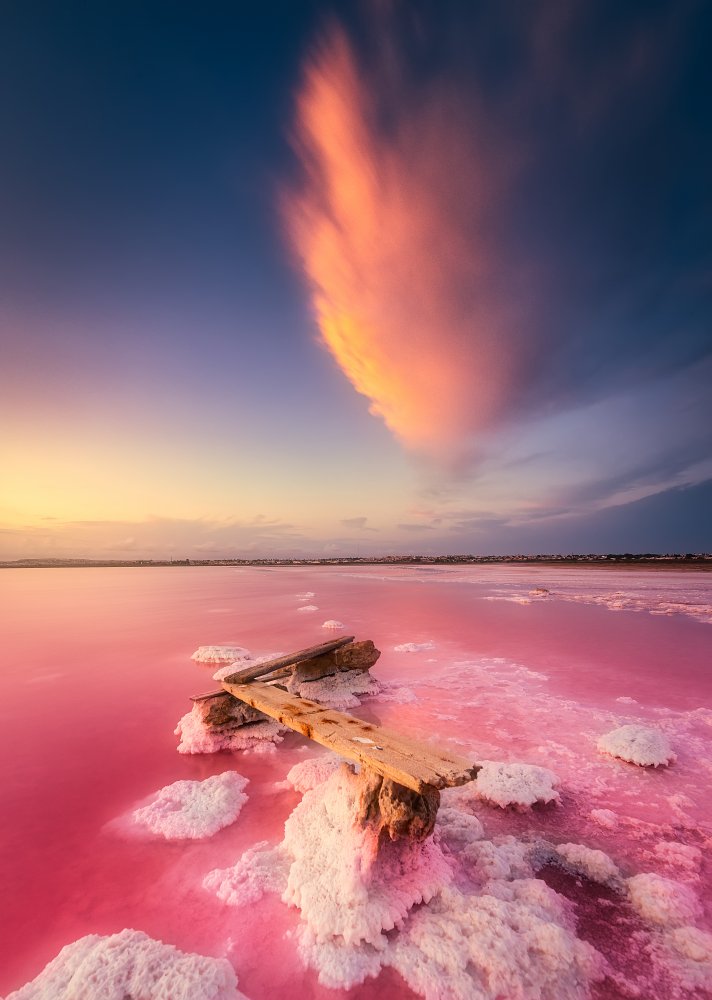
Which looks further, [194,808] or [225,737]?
[225,737]

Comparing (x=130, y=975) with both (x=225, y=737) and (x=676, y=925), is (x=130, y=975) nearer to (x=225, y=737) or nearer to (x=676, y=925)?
(x=225, y=737)

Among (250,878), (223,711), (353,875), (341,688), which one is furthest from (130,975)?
(341,688)

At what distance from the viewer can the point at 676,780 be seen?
460 centimetres

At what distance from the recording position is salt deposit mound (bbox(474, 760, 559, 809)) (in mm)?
4076

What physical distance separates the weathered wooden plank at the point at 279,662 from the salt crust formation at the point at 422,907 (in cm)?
237

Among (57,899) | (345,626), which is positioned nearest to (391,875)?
(57,899)

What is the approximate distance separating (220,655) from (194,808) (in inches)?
225

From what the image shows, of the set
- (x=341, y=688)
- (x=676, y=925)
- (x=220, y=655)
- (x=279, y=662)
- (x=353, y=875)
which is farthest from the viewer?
(x=220, y=655)

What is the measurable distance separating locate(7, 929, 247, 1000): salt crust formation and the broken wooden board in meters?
1.33

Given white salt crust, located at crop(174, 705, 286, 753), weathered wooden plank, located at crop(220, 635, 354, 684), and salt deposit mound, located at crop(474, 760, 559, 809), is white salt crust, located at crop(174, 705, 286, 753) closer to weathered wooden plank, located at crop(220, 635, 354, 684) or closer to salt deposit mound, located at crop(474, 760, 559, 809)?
weathered wooden plank, located at crop(220, 635, 354, 684)

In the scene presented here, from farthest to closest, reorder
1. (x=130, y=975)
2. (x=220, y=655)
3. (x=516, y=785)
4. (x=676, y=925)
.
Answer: (x=220, y=655) < (x=516, y=785) < (x=676, y=925) < (x=130, y=975)

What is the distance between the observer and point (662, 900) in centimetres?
285

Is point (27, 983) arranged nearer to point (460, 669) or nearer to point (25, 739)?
point (25, 739)

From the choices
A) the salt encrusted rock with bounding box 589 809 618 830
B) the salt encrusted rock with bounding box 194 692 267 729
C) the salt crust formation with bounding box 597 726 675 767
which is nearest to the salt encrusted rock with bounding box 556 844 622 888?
the salt encrusted rock with bounding box 589 809 618 830
